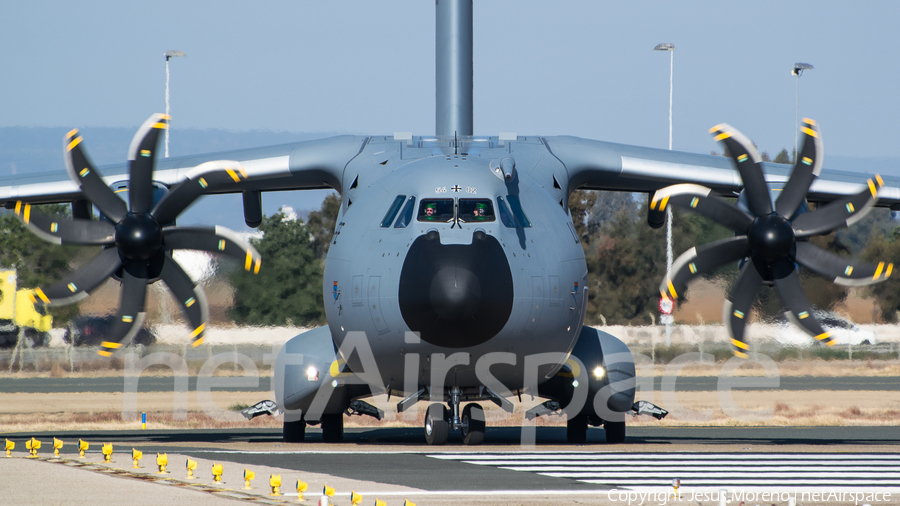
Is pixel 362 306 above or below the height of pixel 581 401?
above

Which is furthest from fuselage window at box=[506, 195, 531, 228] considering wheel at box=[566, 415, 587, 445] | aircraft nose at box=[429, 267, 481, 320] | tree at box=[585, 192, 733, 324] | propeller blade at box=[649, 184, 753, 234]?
tree at box=[585, 192, 733, 324]

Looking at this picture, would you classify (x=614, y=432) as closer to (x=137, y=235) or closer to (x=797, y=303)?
(x=797, y=303)

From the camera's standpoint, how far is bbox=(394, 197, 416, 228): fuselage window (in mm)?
11593

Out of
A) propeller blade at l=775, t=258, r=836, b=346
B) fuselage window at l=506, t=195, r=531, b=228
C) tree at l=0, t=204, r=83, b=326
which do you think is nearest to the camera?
fuselage window at l=506, t=195, r=531, b=228

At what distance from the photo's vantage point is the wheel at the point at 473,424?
505 inches

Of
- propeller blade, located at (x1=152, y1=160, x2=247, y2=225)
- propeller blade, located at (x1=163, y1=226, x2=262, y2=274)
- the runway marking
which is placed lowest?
the runway marking

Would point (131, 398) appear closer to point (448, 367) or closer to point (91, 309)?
point (91, 309)

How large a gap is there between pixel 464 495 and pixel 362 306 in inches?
139

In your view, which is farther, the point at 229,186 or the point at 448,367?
the point at 229,186

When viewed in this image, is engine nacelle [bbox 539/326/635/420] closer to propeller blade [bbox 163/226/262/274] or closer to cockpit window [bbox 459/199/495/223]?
cockpit window [bbox 459/199/495/223]

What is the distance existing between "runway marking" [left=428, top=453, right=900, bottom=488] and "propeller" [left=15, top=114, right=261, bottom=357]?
403 centimetres

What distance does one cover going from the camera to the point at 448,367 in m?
11.4

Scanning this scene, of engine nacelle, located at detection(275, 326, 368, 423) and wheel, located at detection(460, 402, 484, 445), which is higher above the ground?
engine nacelle, located at detection(275, 326, 368, 423)

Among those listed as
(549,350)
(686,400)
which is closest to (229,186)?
(549,350)
